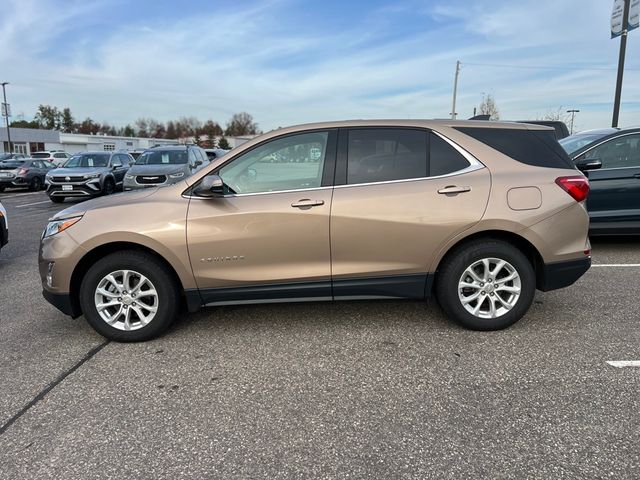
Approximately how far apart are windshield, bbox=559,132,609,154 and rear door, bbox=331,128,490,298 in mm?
3881

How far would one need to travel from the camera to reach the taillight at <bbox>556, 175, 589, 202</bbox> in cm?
380

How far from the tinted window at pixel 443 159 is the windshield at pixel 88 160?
14.6m

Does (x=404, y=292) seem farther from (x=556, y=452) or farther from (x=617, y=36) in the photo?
(x=617, y=36)

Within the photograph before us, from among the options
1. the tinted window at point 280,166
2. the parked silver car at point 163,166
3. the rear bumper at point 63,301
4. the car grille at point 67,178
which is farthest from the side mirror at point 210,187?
the car grille at point 67,178

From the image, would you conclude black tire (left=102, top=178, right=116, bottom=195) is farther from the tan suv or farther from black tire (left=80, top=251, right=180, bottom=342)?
black tire (left=80, top=251, right=180, bottom=342)

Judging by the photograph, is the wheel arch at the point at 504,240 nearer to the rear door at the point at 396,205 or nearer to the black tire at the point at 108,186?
the rear door at the point at 396,205

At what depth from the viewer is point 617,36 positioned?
1338 cm

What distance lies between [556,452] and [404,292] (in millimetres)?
1669

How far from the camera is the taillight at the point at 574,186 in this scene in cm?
380

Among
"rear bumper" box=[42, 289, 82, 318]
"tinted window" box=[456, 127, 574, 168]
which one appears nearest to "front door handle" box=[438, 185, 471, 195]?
"tinted window" box=[456, 127, 574, 168]

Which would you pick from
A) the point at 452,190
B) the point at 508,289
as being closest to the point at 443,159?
the point at 452,190

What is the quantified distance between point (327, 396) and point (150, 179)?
10852 mm

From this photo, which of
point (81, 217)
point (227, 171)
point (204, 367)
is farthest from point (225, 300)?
point (81, 217)

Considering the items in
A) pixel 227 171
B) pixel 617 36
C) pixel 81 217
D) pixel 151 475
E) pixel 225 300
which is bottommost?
pixel 151 475
